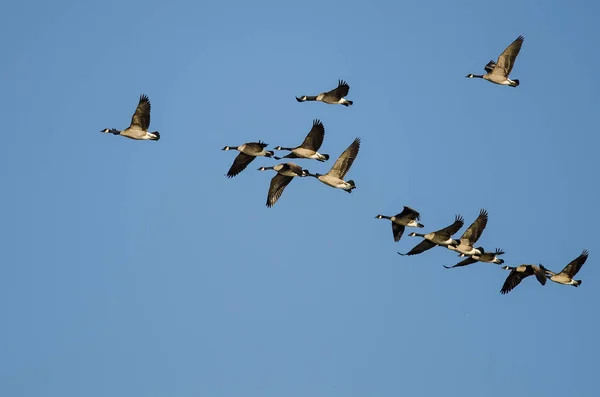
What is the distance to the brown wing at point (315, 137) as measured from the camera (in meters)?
43.2

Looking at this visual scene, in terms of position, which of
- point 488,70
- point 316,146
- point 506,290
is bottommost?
point 506,290

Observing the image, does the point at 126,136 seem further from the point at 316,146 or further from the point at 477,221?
the point at 477,221

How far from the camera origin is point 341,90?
44438mm

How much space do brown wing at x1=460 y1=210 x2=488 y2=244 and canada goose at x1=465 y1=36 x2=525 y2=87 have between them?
5.32 meters

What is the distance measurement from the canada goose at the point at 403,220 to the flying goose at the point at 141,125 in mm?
8973

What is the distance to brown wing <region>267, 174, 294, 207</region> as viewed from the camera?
4559cm

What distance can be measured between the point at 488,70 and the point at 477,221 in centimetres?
715

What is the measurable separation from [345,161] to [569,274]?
10465 millimetres

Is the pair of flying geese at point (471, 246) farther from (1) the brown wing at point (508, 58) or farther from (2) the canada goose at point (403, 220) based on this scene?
(1) the brown wing at point (508, 58)

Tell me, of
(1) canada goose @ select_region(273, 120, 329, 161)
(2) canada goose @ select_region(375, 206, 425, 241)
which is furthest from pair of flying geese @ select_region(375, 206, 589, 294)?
(1) canada goose @ select_region(273, 120, 329, 161)

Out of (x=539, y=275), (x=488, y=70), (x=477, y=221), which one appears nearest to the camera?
(x=539, y=275)

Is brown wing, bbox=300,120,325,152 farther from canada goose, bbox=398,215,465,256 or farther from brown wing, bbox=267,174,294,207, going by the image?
canada goose, bbox=398,215,465,256

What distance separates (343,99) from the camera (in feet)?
147

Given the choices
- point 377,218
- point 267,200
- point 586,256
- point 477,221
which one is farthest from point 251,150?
point 586,256
